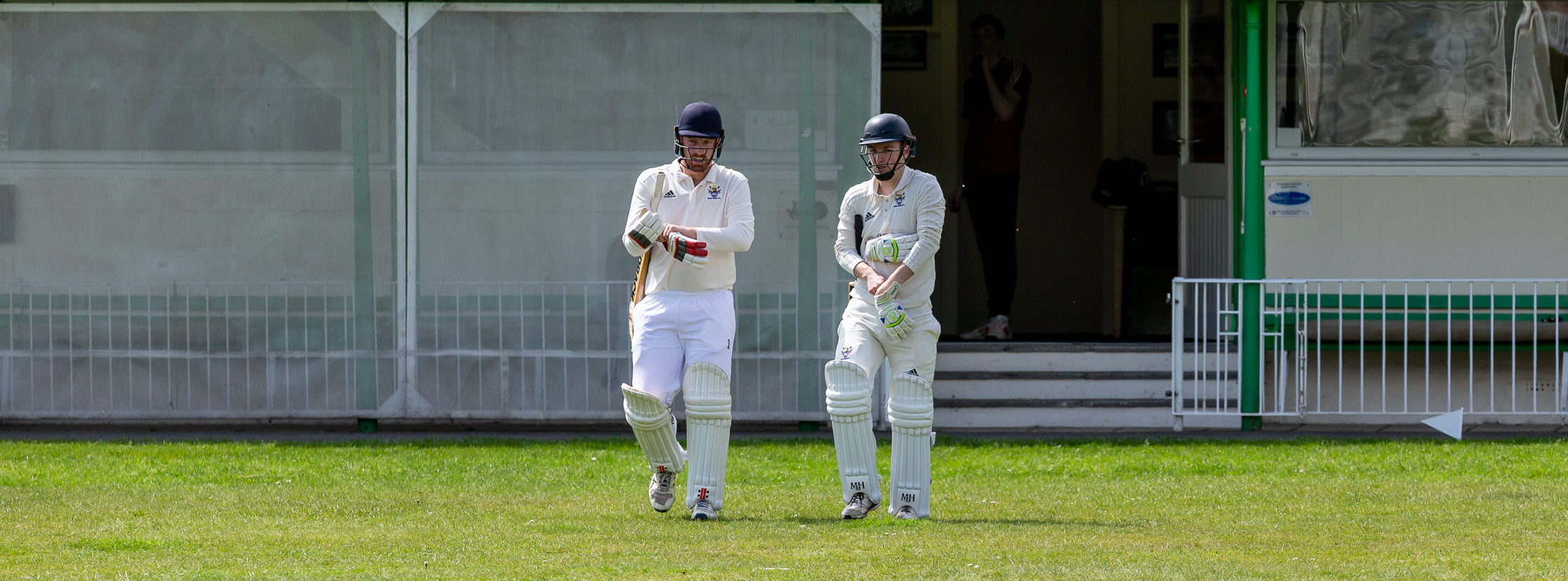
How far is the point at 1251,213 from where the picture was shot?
963 centimetres

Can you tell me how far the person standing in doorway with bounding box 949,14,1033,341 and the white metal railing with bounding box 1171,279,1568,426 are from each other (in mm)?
1208

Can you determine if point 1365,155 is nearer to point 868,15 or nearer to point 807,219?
point 868,15

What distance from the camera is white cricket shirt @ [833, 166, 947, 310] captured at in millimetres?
6113

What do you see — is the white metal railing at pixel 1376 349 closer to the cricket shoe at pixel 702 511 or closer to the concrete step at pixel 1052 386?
the concrete step at pixel 1052 386

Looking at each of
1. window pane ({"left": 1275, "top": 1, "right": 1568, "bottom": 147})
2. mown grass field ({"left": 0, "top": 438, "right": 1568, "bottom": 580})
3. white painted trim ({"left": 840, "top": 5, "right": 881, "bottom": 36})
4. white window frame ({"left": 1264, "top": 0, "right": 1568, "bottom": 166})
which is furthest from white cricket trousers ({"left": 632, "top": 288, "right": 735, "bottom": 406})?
window pane ({"left": 1275, "top": 1, "right": 1568, "bottom": 147})

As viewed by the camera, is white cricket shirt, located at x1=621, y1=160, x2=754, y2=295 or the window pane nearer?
white cricket shirt, located at x1=621, y1=160, x2=754, y2=295

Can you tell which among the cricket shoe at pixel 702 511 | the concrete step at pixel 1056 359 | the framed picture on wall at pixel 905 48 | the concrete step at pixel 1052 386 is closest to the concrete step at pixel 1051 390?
the concrete step at pixel 1052 386

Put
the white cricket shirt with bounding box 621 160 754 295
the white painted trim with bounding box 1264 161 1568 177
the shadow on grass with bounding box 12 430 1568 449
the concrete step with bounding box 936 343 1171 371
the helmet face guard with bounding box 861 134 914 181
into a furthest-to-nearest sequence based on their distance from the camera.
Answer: the concrete step with bounding box 936 343 1171 371, the white painted trim with bounding box 1264 161 1568 177, the shadow on grass with bounding box 12 430 1568 449, the white cricket shirt with bounding box 621 160 754 295, the helmet face guard with bounding box 861 134 914 181

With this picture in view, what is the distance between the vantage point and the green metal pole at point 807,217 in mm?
9516

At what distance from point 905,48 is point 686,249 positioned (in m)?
6.38

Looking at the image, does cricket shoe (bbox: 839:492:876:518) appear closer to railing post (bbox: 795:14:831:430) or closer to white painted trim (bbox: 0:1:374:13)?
railing post (bbox: 795:14:831:430)

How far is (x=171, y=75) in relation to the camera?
9.55 m

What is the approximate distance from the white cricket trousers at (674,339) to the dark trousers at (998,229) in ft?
14.9

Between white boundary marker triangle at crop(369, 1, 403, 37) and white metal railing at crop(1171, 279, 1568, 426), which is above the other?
white boundary marker triangle at crop(369, 1, 403, 37)
